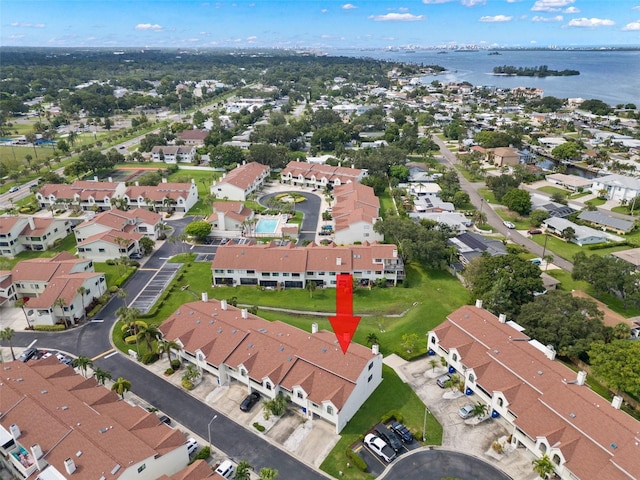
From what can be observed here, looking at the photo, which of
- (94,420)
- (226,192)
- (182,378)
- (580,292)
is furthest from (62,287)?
A: (580,292)

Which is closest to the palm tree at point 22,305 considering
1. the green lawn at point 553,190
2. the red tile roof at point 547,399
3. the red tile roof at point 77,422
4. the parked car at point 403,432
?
the red tile roof at point 77,422

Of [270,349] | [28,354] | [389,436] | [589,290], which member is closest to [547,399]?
[389,436]

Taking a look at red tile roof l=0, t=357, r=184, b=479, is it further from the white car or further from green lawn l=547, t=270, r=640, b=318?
green lawn l=547, t=270, r=640, b=318

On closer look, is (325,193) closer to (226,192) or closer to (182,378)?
(226,192)

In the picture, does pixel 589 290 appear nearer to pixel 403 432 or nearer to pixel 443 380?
pixel 443 380

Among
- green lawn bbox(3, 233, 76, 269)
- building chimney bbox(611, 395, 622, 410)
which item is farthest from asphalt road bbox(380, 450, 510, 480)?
green lawn bbox(3, 233, 76, 269)
